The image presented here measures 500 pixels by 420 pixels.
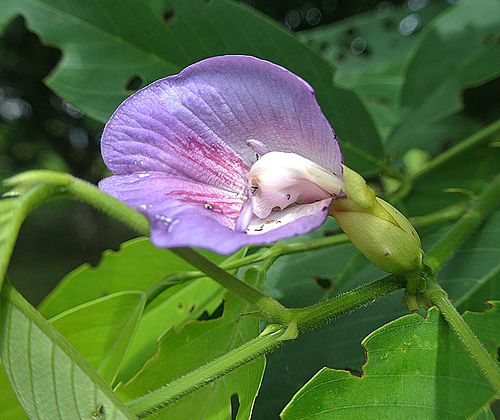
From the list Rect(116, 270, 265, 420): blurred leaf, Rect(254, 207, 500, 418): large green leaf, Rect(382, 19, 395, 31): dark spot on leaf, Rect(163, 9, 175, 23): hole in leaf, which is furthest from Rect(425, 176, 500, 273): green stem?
Rect(382, 19, 395, 31): dark spot on leaf

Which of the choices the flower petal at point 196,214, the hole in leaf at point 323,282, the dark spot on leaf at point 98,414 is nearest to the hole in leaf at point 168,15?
the hole in leaf at point 323,282

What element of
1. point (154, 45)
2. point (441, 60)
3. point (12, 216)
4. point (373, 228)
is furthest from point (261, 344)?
point (441, 60)

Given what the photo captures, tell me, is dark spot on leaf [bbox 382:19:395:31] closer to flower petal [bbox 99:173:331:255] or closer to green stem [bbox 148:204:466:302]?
green stem [bbox 148:204:466:302]

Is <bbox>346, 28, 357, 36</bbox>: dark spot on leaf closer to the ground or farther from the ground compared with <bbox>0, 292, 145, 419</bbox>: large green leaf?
closer to the ground

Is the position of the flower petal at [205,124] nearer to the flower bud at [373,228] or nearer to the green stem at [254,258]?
the flower bud at [373,228]

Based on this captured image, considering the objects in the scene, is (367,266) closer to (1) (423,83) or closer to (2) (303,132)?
(2) (303,132)

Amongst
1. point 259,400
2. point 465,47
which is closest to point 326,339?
point 259,400

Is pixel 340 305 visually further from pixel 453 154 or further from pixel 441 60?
pixel 441 60
